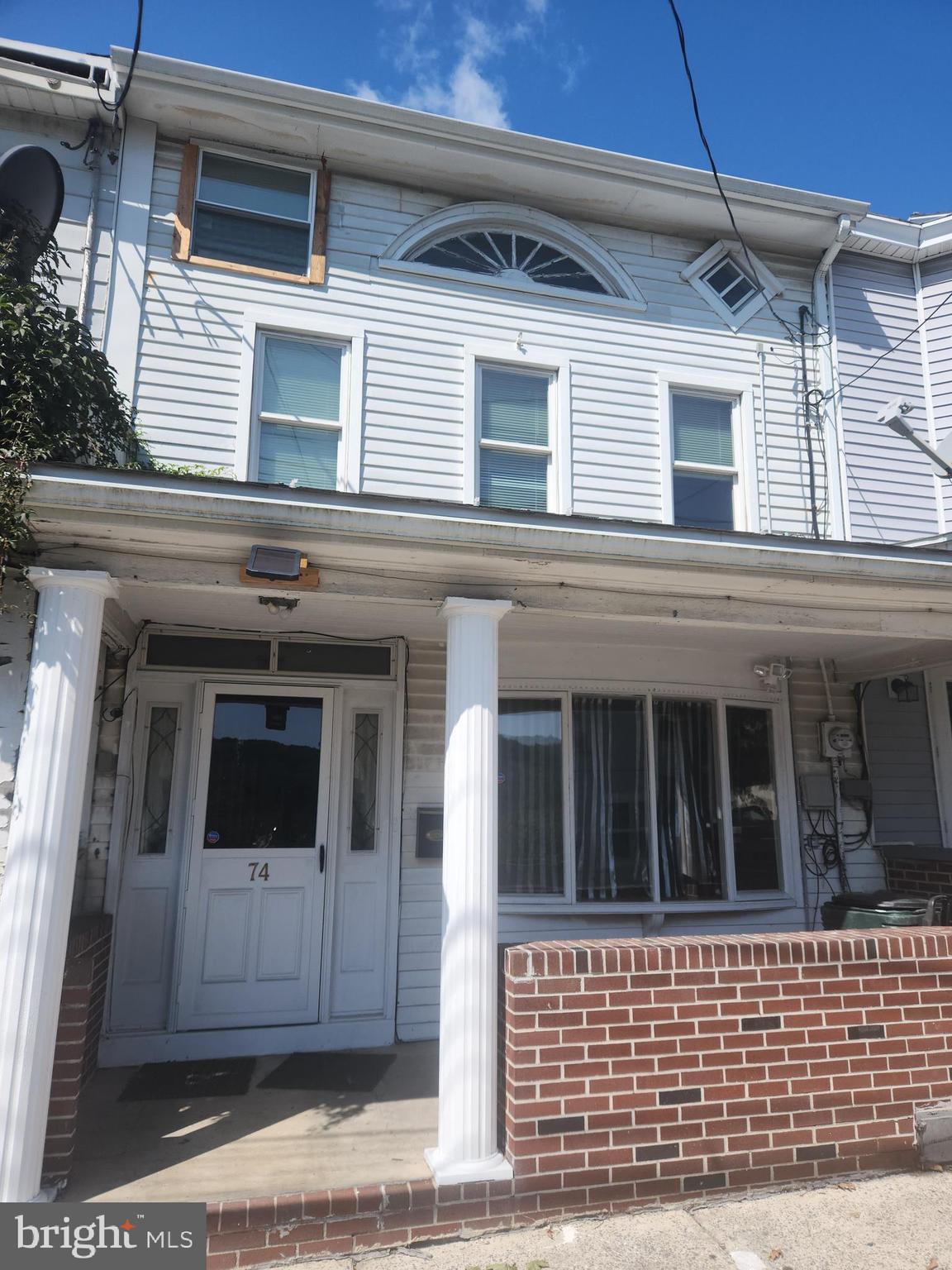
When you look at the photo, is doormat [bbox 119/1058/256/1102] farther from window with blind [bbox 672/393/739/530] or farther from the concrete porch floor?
window with blind [bbox 672/393/739/530]

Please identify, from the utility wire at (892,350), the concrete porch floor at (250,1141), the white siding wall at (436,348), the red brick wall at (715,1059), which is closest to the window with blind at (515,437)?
the white siding wall at (436,348)

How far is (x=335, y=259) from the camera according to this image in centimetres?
669

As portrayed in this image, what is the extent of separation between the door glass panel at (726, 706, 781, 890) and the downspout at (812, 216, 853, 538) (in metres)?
1.90

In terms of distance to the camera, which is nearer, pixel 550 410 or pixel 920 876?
pixel 920 876

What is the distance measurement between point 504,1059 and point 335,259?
5.88 metres

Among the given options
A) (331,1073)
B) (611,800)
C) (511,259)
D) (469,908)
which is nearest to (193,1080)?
(331,1073)

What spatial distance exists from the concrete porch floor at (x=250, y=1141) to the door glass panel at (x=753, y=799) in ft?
9.52

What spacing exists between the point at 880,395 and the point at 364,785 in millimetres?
5847

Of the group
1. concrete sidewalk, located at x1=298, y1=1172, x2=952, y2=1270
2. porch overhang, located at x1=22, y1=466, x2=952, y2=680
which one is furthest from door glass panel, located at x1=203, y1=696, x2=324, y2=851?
concrete sidewalk, located at x1=298, y1=1172, x2=952, y2=1270

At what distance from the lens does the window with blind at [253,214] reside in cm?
653

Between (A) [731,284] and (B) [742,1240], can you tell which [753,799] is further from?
(A) [731,284]

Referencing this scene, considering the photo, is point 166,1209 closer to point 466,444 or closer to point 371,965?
point 371,965

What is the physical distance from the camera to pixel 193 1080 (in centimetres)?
478

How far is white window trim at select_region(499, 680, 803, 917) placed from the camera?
233 inches
